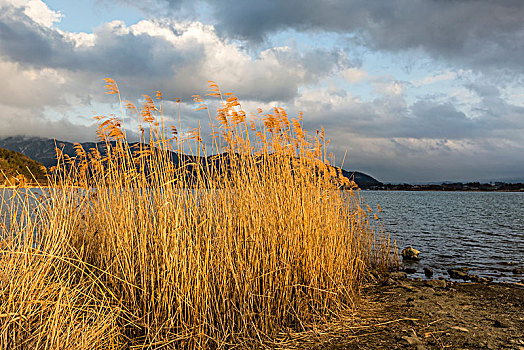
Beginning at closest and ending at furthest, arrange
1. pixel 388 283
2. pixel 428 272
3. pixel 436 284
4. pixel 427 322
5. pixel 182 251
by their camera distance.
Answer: pixel 182 251
pixel 427 322
pixel 388 283
pixel 436 284
pixel 428 272

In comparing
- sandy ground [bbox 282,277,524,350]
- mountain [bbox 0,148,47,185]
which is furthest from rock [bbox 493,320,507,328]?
mountain [bbox 0,148,47,185]

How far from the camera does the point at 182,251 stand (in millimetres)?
3758

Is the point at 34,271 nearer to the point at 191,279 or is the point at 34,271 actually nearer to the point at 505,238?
the point at 191,279

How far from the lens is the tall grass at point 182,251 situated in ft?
11.5

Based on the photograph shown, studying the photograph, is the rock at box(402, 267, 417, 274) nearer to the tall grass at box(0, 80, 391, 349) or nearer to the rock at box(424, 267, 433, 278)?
the rock at box(424, 267, 433, 278)

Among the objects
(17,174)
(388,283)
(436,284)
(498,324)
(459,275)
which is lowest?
(459,275)

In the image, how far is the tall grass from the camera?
3.49 metres

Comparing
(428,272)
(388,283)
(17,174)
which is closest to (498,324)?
(388,283)

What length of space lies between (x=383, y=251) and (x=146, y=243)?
7227 mm

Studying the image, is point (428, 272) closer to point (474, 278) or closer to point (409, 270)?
point (409, 270)

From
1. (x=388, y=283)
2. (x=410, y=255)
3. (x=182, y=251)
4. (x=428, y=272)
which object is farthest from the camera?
(x=410, y=255)

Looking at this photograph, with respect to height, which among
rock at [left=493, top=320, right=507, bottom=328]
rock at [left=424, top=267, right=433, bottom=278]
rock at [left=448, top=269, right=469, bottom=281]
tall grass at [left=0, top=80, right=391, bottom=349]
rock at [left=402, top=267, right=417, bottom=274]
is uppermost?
tall grass at [left=0, top=80, right=391, bottom=349]

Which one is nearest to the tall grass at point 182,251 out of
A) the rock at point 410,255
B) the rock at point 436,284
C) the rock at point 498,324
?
the rock at point 498,324

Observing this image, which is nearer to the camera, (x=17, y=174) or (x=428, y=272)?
(x=17, y=174)
